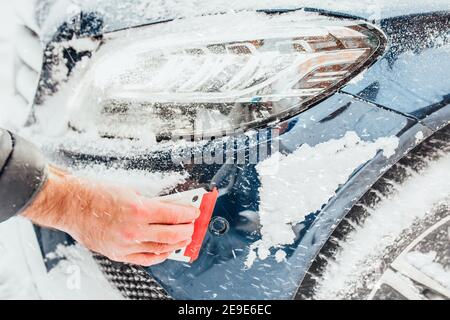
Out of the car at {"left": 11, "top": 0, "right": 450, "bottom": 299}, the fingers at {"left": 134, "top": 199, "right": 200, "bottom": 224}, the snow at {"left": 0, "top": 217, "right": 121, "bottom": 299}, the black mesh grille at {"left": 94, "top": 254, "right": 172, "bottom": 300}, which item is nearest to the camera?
the car at {"left": 11, "top": 0, "right": 450, "bottom": 299}

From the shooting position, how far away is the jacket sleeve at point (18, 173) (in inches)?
49.2

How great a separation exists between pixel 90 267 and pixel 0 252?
15.6 inches

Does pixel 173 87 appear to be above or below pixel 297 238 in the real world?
above

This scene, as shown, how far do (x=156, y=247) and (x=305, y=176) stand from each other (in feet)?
1.56

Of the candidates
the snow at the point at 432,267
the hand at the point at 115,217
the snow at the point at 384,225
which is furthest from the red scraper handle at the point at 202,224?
the snow at the point at 432,267

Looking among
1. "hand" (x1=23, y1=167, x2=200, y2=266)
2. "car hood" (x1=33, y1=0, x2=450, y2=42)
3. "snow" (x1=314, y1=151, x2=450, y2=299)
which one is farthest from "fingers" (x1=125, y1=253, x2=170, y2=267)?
"car hood" (x1=33, y1=0, x2=450, y2=42)

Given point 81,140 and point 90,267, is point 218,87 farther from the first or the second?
point 90,267

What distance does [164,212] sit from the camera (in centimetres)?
132

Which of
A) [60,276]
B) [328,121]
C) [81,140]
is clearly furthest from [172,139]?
[60,276]

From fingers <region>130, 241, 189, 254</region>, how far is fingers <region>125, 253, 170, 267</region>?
0.05 ft

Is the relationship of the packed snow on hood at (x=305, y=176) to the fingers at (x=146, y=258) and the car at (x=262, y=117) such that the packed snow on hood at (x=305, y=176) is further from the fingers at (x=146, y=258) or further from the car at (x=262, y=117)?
the fingers at (x=146, y=258)

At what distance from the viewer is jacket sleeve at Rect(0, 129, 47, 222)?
49.2 inches

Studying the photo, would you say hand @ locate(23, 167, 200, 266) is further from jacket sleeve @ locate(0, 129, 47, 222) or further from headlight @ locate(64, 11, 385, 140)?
headlight @ locate(64, 11, 385, 140)

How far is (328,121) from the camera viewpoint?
3.93ft
